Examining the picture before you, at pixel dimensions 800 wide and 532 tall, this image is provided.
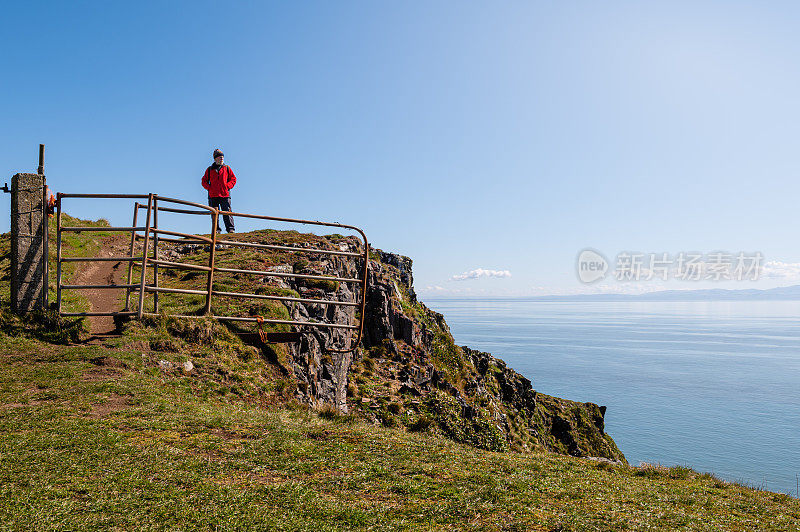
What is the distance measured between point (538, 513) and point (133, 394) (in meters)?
7.89

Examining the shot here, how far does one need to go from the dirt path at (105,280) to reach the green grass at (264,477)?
3023 mm

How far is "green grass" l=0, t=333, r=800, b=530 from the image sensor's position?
5262 millimetres

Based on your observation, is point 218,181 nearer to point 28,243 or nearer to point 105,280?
point 105,280

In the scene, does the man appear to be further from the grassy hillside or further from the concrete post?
the grassy hillside

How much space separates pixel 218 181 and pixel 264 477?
1712 cm

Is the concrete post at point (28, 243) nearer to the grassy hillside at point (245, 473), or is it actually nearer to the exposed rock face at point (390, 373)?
the grassy hillside at point (245, 473)

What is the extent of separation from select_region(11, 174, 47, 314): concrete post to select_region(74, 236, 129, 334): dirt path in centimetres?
161

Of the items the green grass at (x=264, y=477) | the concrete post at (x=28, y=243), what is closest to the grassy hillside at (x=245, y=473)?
the green grass at (x=264, y=477)

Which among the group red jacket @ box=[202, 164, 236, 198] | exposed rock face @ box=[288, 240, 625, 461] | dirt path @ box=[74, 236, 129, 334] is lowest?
exposed rock face @ box=[288, 240, 625, 461]

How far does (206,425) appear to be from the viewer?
27.3ft

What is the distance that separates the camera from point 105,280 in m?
18.5

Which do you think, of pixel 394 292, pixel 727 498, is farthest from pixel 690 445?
pixel 727 498

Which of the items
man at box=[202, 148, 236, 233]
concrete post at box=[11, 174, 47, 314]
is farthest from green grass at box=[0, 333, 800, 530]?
man at box=[202, 148, 236, 233]

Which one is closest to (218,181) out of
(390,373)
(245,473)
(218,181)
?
(218,181)
